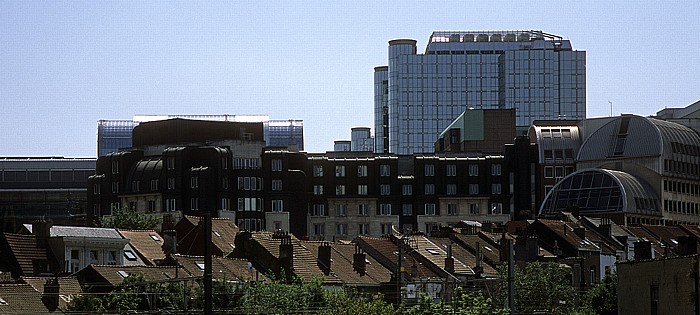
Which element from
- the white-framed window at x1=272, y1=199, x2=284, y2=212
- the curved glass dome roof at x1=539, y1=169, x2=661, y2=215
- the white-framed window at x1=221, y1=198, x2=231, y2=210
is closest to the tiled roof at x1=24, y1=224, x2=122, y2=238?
the curved glass dome roof at x1=539, y1=169, x2=661, y2=215

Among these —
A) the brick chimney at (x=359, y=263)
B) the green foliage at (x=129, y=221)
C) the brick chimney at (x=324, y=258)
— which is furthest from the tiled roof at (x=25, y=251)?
the green foliage at (x=129, y=221)

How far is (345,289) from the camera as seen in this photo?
9488 cm

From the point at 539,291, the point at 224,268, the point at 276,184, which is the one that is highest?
the point at 276,184

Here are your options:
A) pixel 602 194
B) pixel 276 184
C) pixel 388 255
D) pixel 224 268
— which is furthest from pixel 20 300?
pixel 276 184

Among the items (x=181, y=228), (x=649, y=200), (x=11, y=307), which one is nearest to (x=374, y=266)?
(x=181, y=228)

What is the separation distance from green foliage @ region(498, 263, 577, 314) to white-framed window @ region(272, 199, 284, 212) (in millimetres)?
92459

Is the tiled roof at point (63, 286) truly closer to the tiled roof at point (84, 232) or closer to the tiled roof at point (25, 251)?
the tiled roof at point (25, 251)

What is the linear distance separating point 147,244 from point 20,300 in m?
34.4

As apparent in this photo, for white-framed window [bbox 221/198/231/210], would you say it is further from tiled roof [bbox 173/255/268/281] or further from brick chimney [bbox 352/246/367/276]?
tiled roof [bbox 173/255/268/281]

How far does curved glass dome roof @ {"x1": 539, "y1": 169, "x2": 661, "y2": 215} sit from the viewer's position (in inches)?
6885

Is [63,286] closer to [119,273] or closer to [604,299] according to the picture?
[119,273]

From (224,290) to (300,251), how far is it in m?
25.5

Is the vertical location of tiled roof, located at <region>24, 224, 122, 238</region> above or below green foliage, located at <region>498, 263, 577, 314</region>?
above

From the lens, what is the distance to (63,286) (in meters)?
86.5
